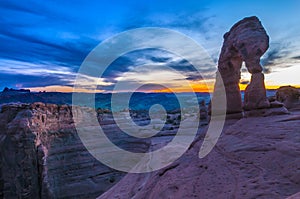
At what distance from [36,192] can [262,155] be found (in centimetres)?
1555

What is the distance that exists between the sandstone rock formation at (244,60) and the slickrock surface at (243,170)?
3.18 m

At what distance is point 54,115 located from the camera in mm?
18906

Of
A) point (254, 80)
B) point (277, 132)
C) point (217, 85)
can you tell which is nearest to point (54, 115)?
point (217, 85)

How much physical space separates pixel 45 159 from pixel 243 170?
15.0 m

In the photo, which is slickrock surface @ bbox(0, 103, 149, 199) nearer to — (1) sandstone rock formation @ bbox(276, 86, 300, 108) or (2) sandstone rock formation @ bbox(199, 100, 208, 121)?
(2) sandstone rock formation @ bbox(199, 100, 208, 121)

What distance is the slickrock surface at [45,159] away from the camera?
14922 mm

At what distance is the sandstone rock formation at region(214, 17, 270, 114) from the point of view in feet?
33.0

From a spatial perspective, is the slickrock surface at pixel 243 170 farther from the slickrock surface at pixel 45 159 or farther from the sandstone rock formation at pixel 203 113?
the sandstone rock formation at pixel 203 113

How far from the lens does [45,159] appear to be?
52.0 ft

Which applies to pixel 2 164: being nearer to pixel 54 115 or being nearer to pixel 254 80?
pixel 54 115

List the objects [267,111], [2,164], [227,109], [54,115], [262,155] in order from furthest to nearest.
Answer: [54,115] → [2,164] → [227,109] → [267,111] → [262,155]

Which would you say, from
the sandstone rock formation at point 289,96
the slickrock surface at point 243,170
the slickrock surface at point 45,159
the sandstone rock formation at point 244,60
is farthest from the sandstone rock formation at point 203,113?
the slickrock surface at point 243,170

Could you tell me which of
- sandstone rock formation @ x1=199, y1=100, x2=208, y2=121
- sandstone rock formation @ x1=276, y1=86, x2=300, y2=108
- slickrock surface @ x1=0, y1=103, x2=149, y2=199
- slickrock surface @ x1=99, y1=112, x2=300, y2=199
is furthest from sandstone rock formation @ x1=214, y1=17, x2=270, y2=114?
sandstone rock formation @ x1=199, y1=100, x2=208, y2=121

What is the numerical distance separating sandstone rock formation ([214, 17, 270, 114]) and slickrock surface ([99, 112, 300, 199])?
10.4 ft
